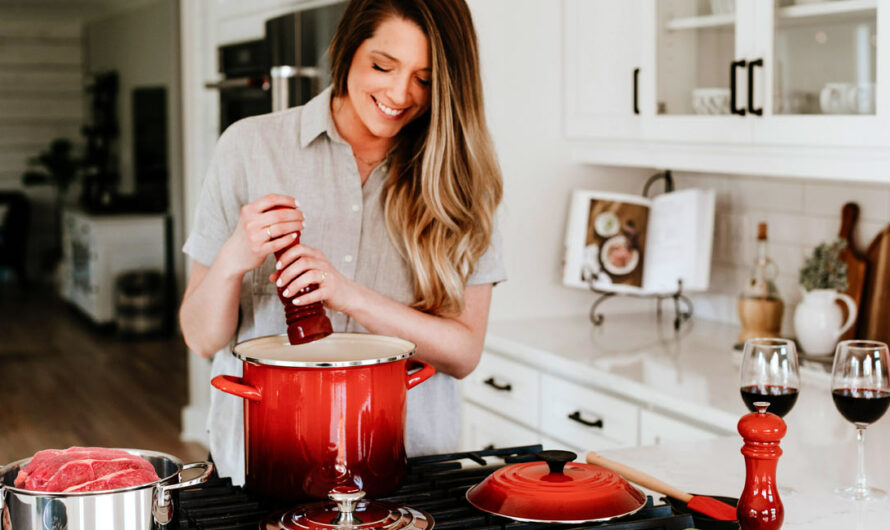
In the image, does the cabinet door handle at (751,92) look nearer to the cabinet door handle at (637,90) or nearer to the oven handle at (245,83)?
the cabinet door handle at (637,90)

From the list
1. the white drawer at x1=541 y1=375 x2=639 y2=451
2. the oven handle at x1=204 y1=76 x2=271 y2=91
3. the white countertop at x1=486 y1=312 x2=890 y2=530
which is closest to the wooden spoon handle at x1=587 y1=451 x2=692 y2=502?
the white countertop at x1=486 y1=312 x2=890 y2=530

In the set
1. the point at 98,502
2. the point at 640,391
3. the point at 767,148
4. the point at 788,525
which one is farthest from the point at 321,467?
the point at 767,148

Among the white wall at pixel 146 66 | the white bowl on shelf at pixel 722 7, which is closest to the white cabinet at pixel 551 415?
the white bowl on shelf at pixel 722 7

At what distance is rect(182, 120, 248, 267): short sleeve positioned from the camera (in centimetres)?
172

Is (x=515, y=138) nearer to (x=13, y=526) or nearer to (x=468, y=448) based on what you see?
(x=468, y=448)

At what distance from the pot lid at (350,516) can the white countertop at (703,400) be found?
57cm

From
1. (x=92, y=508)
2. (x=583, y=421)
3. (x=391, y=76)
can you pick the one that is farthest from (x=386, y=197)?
(x=583, y=421)

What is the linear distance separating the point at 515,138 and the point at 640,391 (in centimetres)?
105

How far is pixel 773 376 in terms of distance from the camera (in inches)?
63.1

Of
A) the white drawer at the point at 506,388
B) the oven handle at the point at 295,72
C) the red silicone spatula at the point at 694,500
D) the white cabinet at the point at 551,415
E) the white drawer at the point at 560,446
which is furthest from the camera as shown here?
the oven handle at the point at 295,72

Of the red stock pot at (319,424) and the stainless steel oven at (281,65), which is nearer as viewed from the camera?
the red stock pot at (319,424)

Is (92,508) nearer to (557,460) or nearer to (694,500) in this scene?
(557,460)

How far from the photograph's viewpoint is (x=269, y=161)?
1741 mm

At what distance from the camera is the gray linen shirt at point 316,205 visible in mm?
1741
